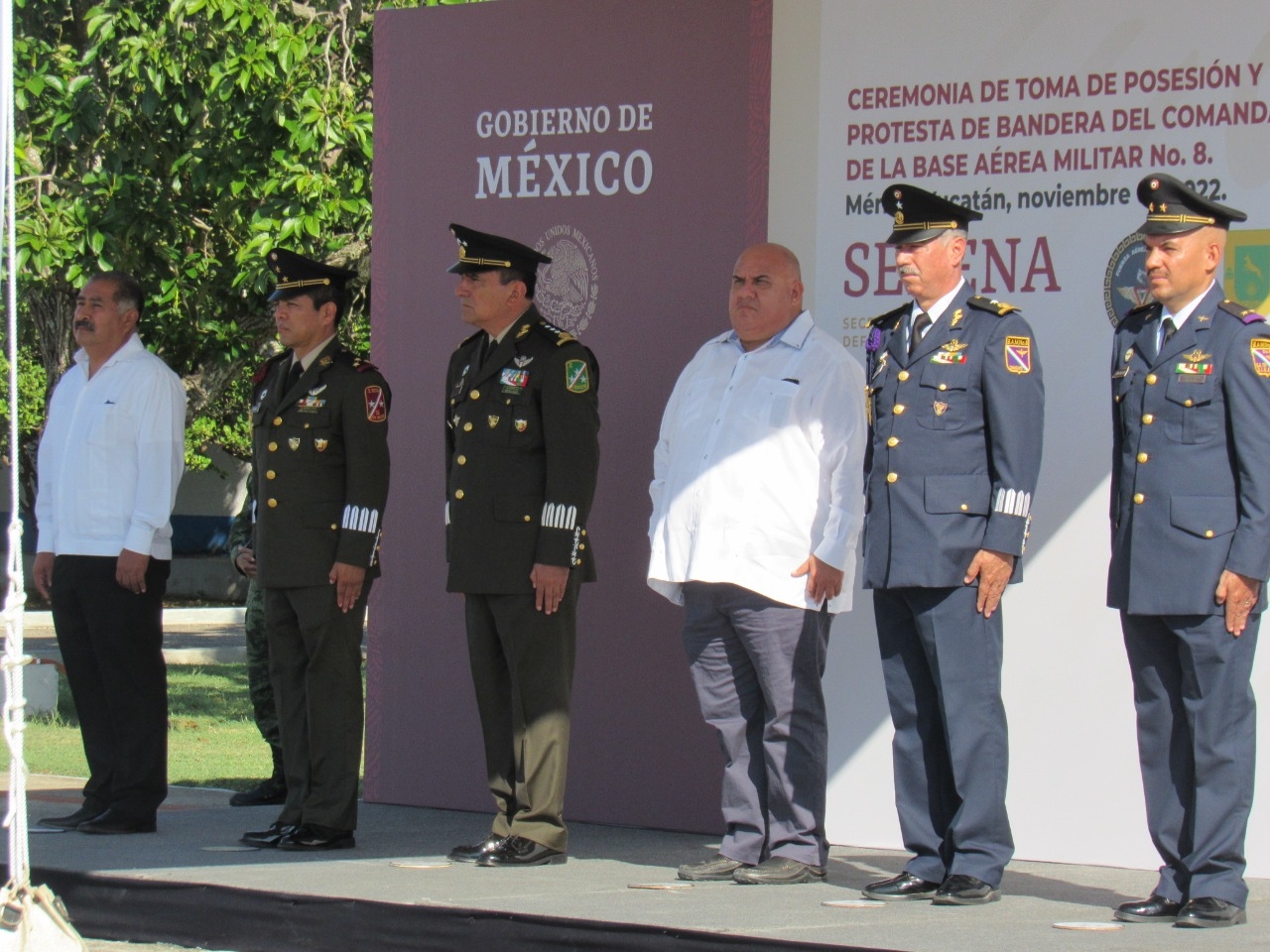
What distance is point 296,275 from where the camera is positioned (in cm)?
605

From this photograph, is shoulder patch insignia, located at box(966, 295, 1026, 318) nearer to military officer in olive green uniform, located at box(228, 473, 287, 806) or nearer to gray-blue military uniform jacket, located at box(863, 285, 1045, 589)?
gray-blue military uniform jacket, located at box(863, 285, 1045, 589)

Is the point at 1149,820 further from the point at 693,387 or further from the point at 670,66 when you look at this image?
the point at 670,66

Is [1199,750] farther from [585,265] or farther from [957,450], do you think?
[585,265]

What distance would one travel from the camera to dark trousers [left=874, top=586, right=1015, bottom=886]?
485cm

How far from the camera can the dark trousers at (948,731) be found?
4.85 metres

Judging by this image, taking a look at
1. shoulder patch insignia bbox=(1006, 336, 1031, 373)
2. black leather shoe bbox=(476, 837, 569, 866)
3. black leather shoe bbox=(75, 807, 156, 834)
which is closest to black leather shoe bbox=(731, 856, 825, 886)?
black leather shoe bbox=(476, 837, 569, 866)

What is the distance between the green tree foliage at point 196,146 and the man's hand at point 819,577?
15.5ft

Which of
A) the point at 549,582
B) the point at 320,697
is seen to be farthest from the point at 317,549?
the point at 549,582

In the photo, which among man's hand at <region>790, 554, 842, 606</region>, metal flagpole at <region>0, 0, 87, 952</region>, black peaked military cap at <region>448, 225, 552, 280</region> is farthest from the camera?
black peaked military cap at <region>448, 225, 552, 280</region>

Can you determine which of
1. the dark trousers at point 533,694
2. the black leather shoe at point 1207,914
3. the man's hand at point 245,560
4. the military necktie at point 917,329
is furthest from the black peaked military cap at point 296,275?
the black leather shoe at point 1207,914

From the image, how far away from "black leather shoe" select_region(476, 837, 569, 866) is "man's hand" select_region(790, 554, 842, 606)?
45.1 inches

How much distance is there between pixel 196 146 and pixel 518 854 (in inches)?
222

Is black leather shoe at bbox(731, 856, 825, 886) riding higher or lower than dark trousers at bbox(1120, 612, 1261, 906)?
lower

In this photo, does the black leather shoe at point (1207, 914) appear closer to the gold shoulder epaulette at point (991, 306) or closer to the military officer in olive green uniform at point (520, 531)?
the gold shoulder epaulette at point (991, 306)
